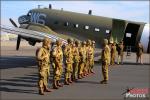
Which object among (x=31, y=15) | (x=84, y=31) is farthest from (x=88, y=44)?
(x=31, y=15)

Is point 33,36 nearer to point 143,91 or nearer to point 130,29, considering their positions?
point 130,29

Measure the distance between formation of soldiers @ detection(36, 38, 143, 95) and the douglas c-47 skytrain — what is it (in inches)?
321

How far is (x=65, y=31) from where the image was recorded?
29.5m

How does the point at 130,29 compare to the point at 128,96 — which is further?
the point at 130,29

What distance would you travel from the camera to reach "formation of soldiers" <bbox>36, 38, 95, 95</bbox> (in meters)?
13.4

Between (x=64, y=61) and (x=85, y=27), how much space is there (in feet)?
40.3

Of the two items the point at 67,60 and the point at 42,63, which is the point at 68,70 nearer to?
the point at 67,60

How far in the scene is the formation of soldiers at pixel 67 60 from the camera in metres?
13.5

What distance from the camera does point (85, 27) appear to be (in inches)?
1142

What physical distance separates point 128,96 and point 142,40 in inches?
636

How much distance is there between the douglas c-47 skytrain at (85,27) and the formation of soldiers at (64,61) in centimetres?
815

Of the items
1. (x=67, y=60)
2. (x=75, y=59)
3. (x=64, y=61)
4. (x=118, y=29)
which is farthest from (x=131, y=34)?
(x=67, y=60)

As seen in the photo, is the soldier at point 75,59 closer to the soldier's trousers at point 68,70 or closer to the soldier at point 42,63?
the soldier's trousers at point 68,70

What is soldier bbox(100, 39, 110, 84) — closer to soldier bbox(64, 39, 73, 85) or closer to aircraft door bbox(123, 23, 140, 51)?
soldier bbox(64, 39, 73, 85)
